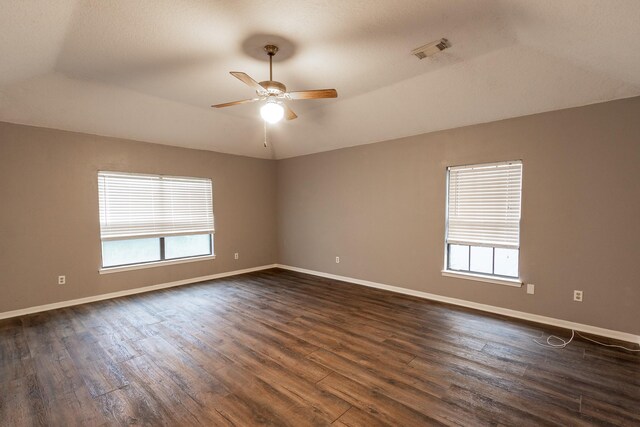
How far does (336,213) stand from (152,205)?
3307 millimetres

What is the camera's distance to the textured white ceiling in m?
2.17

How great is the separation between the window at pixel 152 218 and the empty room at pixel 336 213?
33mm

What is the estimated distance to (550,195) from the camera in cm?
343

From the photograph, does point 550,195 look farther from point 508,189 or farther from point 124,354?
point 124,354

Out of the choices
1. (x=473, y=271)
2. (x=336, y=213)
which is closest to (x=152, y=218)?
(x=336, y=213)

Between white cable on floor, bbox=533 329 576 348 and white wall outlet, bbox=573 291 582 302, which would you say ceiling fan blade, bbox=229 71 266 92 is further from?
white wall outlet, bbox=573 291 582 302

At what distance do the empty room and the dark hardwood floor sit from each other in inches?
0.9

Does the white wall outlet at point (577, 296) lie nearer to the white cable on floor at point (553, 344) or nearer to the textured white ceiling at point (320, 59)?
the white cable on floor at point (553, 344)

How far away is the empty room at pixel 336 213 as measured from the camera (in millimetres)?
2168

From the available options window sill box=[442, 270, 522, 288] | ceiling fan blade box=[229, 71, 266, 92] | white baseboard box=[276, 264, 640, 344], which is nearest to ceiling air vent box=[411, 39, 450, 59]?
ceiling fan blade box=[229, 71, 266, 92]

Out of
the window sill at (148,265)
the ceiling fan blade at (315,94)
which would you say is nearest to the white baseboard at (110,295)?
the window sill at (148,265)

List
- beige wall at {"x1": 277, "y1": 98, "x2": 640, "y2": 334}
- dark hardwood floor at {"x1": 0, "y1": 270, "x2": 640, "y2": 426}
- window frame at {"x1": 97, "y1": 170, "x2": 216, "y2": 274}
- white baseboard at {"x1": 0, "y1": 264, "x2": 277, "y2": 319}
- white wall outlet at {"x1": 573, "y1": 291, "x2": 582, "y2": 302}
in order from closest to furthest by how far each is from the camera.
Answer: dark hardwood floor at {"x1": 0, "y1": 270, "x2": 640, "y2": 426}, beige wall at {"x1": 277, "y1": 98, "x2": 640, "y2": 334}, white wall outlet at {"x1": 573, "y1": 291, "x2": 582, "y2": 302}, white baseboard at {"x1": 0, "y1": 264, "x2": 277, "y2": 319}, window frame at {"x1": 97, "y1": 170, "x2": 216, "y2": 274}

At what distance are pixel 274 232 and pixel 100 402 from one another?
15.9 ft

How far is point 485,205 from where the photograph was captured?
12.9 ft
